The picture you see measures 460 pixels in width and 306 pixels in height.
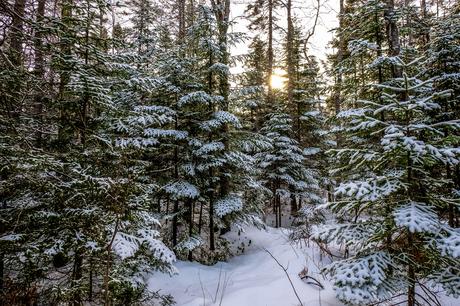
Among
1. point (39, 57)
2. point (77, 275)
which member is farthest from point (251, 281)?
point (39, 57)

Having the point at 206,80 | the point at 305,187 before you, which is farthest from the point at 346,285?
the point at 305,187

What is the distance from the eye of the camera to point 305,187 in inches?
547

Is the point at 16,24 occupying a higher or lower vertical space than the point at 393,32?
lower

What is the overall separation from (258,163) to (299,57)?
673cm

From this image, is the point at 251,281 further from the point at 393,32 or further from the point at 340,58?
the point at 340,58

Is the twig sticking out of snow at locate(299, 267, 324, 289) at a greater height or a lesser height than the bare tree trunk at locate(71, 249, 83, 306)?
lesser

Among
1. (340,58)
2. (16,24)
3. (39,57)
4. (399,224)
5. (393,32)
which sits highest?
(340,58)

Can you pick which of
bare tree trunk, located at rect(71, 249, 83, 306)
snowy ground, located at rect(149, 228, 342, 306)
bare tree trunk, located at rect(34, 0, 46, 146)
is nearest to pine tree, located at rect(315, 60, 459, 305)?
snowy ground, located at rect(149, 228, 342, 306)

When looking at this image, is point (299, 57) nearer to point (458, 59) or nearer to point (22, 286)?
point (458, 59)

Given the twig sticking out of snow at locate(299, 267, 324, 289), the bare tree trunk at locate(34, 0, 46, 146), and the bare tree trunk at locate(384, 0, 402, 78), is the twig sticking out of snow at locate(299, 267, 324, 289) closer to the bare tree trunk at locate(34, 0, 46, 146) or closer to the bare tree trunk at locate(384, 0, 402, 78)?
the bare tree trunk at locate(384, 0, 402, 78)

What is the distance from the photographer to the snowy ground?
17.5ft

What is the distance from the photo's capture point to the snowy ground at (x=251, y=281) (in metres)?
5.33

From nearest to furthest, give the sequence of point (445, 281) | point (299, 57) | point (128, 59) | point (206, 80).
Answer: point (445, 281), point (128, 59), point (206, 80), point (299, 57)

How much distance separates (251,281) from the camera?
22.2 feet
